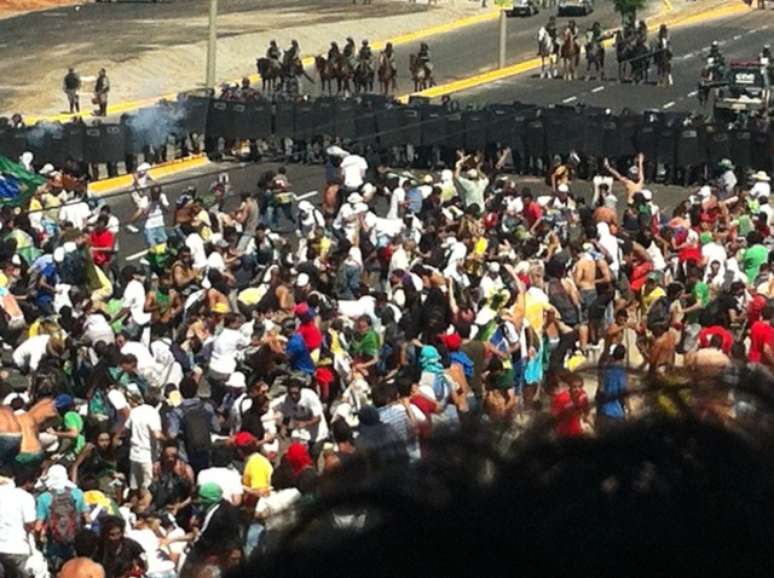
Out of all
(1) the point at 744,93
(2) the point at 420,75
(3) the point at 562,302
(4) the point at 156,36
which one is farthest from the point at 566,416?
(4) the point at 156,36

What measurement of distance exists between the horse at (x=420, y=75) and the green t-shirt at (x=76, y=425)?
113 ft

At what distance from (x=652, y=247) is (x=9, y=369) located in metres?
8.17

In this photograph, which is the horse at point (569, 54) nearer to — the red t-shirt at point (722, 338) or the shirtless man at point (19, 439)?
the shirtless man at point (19, 439)

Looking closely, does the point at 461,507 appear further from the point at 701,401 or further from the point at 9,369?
the point at 9,369

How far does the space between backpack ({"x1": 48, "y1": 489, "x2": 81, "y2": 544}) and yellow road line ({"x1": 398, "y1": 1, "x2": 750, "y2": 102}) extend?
106ft

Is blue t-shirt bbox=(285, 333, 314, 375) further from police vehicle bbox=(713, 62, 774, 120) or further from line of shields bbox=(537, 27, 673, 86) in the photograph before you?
line of shields bbox=(537, 27, 673, 86)

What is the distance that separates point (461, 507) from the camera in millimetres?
1902

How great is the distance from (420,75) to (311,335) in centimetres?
3187

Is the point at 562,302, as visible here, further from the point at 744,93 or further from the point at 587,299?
the point at 744,93

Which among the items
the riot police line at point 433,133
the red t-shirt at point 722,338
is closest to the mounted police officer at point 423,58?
the riot police line at point 433,133

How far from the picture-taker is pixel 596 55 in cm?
5312

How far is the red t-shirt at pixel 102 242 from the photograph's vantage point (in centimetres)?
2389

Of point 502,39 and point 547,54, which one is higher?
point 502,39

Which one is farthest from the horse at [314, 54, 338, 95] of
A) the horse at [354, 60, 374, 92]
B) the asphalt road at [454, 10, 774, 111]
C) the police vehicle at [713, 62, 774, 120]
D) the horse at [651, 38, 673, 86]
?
the police vehicle at [713, 62, 774, 120]
